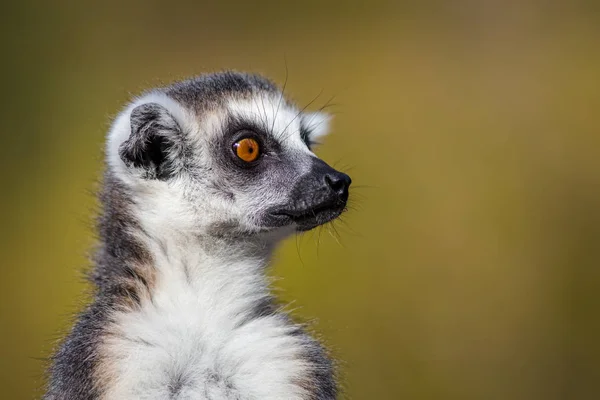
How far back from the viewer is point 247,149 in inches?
83.9

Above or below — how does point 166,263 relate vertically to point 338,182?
below

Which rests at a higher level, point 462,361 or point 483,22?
point 483,22


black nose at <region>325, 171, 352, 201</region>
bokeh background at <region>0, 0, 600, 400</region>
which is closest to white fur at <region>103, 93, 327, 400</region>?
black nose at <region>325, 171, 352, 201</region>

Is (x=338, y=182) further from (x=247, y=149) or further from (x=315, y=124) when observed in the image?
(x=315, y=124)

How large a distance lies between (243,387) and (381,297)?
106 inches

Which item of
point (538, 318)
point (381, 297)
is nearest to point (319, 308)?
point (381, 297)

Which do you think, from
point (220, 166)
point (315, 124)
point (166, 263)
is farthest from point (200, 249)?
point (315, 124)

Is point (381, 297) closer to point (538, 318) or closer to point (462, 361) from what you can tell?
point (462, 361)

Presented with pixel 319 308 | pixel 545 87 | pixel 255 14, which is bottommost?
pixel 319 308

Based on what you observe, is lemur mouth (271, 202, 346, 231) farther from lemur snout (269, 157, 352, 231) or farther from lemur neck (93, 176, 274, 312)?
lemur neck (93, 176, 274, 312)

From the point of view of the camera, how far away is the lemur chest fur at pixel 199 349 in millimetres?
1762

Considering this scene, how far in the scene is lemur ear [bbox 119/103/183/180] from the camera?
2.01 m

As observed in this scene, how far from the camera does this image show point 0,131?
4652mm

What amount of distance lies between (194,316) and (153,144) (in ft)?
1.56
